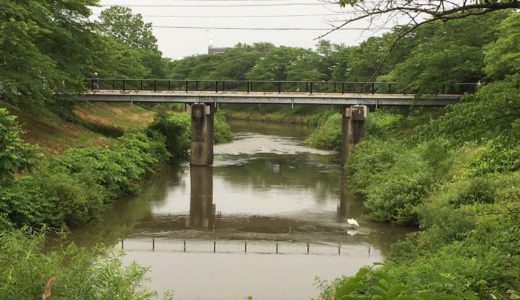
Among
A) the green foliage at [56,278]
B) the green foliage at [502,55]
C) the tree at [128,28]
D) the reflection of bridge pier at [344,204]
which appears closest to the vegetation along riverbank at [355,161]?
the green foliage at [56,278]

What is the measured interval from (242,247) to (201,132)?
17602 mm

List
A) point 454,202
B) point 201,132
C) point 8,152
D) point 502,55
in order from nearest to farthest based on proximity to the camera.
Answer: point 8,152
point 454,202
point 502,55
point 201,132

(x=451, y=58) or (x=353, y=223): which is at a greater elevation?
(x=451, y=58)

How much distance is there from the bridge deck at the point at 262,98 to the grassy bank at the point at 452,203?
6008 mm

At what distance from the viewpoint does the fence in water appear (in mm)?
18500

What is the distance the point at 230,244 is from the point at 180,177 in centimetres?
1439

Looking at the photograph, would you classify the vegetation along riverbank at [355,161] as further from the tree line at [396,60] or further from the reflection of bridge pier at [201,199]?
the reflection of bridge pier at [201,199]

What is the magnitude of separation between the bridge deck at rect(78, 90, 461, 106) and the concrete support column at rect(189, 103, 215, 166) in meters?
0.59

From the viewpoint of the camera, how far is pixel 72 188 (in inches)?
781

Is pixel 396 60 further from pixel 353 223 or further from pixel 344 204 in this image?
pixel 353 223

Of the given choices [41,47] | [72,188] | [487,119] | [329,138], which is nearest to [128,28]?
[329,138]

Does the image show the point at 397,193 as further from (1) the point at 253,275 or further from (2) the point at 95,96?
(2) the point at 95,96

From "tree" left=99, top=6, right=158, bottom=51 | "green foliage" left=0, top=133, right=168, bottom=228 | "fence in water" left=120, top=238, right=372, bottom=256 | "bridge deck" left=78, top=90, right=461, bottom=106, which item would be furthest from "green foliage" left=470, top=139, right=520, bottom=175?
"tree" left=99, top=6, right=158, bottom=51

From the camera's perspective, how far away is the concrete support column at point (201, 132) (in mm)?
35906
